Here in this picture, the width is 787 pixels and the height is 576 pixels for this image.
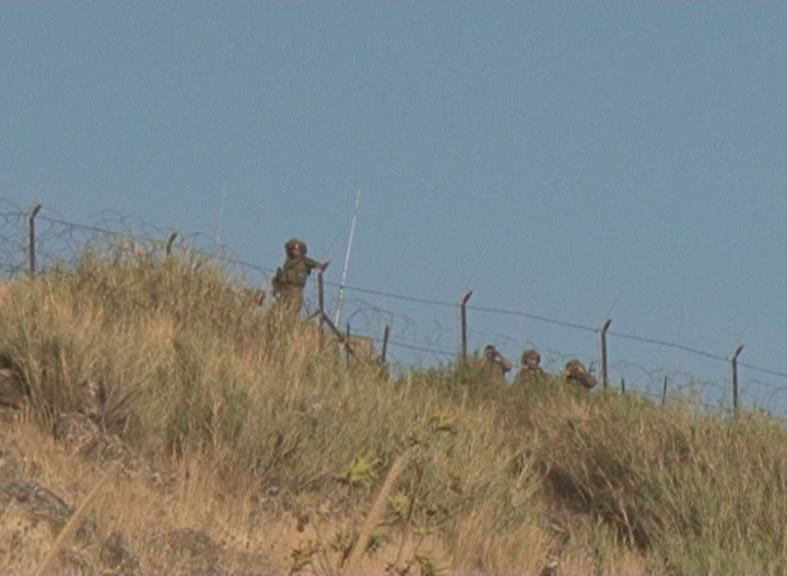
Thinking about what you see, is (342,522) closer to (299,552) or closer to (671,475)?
(671,475)

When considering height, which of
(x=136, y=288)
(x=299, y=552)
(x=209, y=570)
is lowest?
(x=209, y=570)

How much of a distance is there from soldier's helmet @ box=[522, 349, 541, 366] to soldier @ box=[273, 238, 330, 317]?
13.6 feet

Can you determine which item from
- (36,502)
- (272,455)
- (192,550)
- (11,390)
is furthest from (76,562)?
(11,390)

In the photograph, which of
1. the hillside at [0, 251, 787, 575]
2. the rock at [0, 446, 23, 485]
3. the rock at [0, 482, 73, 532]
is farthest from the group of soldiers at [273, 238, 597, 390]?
the rock at [0, 482, 73, 532]

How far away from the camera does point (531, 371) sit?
81.1 feet

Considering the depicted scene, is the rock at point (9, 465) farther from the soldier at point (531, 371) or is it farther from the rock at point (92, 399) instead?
the soldier at point (531, 371)

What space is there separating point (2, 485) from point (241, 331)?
885 cm

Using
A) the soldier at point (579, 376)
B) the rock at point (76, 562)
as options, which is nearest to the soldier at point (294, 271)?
the soldier at point (579, 376)

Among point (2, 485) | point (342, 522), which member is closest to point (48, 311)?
point (342, 522)

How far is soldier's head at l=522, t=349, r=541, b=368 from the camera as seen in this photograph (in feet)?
82.7

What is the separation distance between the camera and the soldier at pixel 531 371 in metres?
23.8

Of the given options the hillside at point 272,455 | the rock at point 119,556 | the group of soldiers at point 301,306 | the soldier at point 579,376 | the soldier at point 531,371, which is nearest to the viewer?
the rock at point 119,556

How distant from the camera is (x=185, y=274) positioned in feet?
63.8

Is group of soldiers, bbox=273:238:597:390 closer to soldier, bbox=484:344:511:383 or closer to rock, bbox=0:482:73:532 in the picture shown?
soldier, bbox=484:344:511:383
